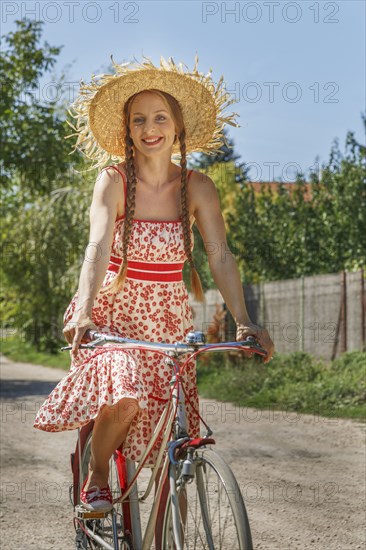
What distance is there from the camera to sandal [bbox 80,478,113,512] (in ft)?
12.0

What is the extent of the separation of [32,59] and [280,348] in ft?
26.0

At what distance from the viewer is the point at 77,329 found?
344 centimetres

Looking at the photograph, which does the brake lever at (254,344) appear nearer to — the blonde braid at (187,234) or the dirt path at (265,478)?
the blonde braid at (187,234)

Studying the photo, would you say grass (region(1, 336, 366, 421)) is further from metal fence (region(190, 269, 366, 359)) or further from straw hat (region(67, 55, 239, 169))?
straw hat (region(67, 55, 239, 169))

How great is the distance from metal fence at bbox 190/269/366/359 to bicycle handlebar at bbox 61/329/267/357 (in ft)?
35.0

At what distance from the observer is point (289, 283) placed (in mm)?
18781

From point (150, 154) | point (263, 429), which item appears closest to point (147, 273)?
point (150, 154)

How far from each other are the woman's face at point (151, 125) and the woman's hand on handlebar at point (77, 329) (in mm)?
834

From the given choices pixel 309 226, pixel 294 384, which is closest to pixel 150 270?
pixel 294 384

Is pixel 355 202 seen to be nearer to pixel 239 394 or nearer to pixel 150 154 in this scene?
pixel 239 394

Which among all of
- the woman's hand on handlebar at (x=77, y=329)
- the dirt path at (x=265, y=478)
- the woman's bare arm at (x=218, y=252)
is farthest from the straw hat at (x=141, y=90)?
the dirt path at (x=265, y=478)

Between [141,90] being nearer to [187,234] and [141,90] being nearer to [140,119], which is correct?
[140,119]

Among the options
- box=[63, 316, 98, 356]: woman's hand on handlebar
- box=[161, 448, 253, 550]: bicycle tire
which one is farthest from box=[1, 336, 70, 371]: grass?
box=[161, 448, 253, 550]: bicycle tire

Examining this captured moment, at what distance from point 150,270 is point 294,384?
385 inches
